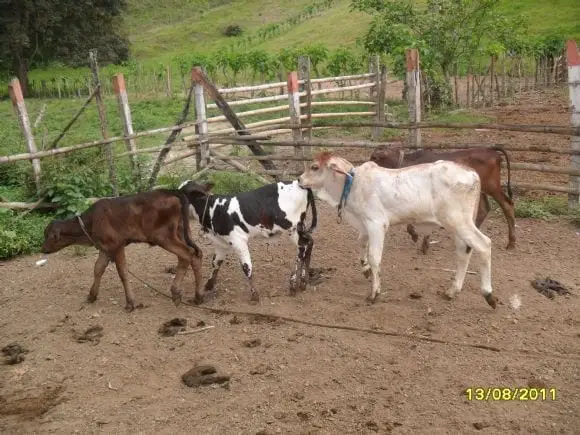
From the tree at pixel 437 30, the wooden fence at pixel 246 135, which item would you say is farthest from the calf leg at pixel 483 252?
the tree at pixel 437 30

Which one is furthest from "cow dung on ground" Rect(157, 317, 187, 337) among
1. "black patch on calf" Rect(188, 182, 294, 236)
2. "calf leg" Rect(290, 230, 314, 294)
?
"calf leg" Rect(290, 230, 314, 294)

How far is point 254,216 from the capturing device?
625cm

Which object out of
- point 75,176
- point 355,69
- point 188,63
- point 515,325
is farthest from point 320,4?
point 515,325

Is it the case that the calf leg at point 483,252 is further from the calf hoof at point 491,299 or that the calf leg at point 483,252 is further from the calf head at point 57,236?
the calf head at point 57,236

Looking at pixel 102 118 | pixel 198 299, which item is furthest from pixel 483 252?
pixel 102 118

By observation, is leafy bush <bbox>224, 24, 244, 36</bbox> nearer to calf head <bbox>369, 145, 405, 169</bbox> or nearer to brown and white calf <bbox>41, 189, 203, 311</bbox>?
calf head <bbox>369, 145, 405, 169</bbox>

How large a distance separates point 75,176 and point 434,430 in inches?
267

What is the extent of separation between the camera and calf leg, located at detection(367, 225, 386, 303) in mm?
5980

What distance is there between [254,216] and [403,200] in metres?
1.50

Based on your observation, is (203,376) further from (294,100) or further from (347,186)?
(294,100)

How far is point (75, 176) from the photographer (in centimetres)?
906

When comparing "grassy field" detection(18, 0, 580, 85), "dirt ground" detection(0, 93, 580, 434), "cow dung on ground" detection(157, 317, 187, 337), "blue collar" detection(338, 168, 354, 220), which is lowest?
"dirt ground" detection(0, 93, 580, 434)

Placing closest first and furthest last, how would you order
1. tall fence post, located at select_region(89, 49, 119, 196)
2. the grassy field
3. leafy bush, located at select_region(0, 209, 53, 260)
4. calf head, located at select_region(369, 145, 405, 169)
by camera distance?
calf head, located at select_region(369, 145, 405, 169), leafy bush, located at select_region(0, 209, 53, 260), tall fence post, located at select_region(89, 49, 119, 196), the grassy field
